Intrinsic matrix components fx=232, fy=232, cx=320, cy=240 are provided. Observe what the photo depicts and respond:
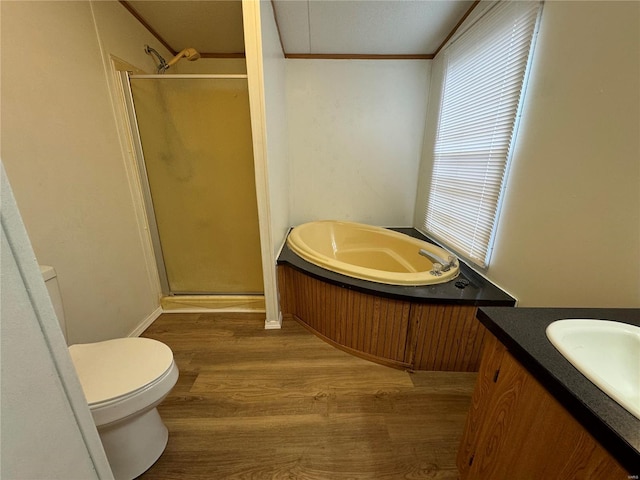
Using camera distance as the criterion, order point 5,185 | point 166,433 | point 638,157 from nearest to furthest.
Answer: point 5,185, point 638,157, point 166,433

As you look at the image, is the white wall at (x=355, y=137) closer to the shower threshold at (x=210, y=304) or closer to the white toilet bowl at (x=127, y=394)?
the shower threshold at (x=210, y=304)

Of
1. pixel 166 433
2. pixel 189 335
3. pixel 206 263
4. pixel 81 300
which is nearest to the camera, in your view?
pixel 166 433

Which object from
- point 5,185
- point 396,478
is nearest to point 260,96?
point 5,185

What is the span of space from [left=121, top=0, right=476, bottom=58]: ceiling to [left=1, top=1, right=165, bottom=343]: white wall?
298 millimetres

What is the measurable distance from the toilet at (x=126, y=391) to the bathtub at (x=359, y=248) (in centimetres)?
106

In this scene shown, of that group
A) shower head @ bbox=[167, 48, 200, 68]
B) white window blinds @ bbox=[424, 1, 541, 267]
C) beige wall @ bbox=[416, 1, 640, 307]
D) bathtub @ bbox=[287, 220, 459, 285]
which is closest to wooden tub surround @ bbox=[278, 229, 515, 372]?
bathtub @ bbox=[287, 220, 459, 285]

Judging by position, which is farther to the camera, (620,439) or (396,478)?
(396,478)

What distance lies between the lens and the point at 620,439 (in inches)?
15.4

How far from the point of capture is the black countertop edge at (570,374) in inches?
15.7

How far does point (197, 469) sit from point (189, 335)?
92 centimetres

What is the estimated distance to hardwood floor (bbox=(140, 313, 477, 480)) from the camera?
0.99m

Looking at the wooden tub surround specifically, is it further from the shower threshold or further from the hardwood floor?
the shower threshold

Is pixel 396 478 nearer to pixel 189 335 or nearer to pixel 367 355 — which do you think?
pixel 367 355

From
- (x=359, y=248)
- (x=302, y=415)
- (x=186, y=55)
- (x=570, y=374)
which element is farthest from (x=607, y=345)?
(x=186, y=55)
